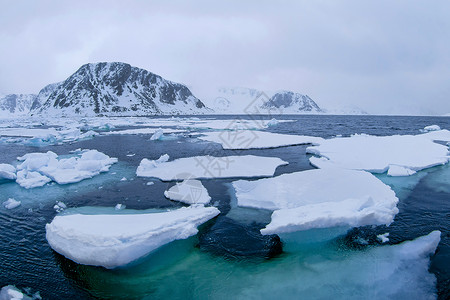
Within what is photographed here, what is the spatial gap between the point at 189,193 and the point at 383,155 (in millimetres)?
12472

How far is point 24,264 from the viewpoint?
6562 millimetres

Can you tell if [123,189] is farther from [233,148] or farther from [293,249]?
[233,148]

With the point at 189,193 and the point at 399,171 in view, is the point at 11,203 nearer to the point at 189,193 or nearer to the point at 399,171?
the point at 189,193

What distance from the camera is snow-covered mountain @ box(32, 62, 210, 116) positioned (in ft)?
378

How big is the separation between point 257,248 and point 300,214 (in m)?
1.53

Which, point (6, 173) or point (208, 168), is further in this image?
point (208, 168)

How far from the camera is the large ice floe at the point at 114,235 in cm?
621

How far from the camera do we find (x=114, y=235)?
640 centimetres

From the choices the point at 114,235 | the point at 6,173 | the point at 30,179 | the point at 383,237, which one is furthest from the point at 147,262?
the point at 6,173

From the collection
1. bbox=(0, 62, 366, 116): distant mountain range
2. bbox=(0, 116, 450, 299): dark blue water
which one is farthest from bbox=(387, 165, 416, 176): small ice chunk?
bbox=(0, 62, 366, 116): distant mountain range

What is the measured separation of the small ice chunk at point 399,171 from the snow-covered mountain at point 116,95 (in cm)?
11046

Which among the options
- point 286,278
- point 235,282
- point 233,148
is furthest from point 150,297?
point 233,148

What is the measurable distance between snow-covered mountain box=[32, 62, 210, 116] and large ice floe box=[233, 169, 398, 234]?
109746 mm

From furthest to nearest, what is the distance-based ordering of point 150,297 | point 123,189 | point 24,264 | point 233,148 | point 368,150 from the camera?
point 233,148 < point 368,150 < point 123,189 < point 24,264 < point 150,297
